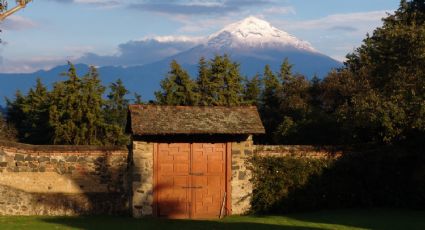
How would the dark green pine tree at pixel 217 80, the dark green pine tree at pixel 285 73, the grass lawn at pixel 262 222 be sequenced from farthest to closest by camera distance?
the dark green pine tree at pixel 285 73
the dark green pine tree at pixel 217 80
the grass lawn at pixel 262 222

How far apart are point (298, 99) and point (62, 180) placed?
2603 cm

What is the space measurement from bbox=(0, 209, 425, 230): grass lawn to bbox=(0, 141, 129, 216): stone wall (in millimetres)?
1179

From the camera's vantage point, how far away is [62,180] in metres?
21.4

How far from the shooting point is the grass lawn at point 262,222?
18094mm

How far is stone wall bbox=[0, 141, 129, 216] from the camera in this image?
21.0 m

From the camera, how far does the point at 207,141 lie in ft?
70.7

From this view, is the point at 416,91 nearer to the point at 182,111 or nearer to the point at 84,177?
the point at 182,111

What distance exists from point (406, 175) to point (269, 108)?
24.1 m

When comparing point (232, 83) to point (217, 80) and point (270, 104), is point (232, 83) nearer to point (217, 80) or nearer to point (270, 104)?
point (217, 80)

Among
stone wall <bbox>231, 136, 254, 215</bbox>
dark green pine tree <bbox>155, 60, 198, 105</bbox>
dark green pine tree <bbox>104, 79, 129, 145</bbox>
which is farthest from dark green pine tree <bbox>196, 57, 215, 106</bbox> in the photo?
stone wall <bbox>231, 136, 254, 215</bbox>

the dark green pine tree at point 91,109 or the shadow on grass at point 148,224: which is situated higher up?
the dark green pine tree at point 91,109

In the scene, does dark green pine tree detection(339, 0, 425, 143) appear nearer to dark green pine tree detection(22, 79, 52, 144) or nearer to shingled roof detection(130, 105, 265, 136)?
shingled roof detection(130, 105, 265, 136)

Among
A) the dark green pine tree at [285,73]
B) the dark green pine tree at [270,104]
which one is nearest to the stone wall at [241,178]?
the dark green pine tree at [270,104]

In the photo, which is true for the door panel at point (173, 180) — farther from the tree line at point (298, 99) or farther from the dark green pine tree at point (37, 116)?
the dark green pine tree at point (37, 116)
